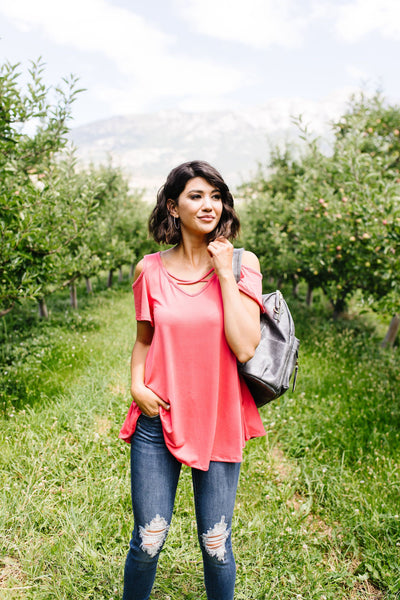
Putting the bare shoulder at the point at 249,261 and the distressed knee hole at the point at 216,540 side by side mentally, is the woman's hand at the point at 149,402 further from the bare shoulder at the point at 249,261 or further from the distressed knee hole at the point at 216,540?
the bare shoulder at the point at 249,261

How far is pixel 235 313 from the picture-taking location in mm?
1861

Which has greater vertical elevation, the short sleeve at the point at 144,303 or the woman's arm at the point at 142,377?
the short sleeve at the point at 144,303

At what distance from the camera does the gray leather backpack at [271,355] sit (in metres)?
2.00

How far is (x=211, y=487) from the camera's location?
192 centimetres

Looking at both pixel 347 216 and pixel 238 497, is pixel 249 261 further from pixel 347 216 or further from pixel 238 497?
pixel 347 216

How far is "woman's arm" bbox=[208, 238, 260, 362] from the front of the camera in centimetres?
186

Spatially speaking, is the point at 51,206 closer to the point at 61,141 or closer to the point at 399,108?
the point at 61,141

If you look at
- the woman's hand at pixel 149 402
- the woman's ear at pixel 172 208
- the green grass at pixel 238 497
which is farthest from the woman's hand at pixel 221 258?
the green grass at pixel 238 497

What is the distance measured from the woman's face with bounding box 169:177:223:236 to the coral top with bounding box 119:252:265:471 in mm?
314

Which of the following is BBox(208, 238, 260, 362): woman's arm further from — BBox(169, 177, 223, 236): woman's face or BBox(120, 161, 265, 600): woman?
BBox(169, 177, 223, 236): woman's face

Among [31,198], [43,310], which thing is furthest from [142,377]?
[43,310]

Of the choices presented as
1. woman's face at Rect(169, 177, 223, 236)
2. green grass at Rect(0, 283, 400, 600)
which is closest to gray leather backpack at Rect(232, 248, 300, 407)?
woman's face at Rect(169, 177, 223, 236)

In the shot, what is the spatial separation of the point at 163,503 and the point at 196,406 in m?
0.47

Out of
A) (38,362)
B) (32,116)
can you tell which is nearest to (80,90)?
(32,116)
